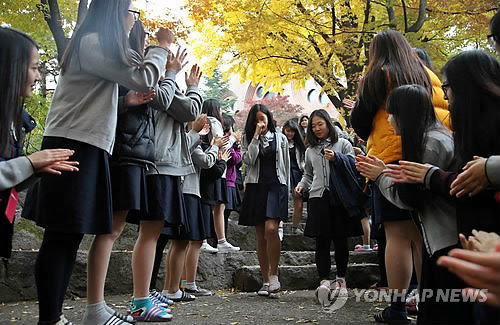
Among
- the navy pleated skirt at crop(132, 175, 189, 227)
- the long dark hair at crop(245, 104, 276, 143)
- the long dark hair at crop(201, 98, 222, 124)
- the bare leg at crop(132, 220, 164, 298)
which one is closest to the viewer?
the bare leg at crop(132, 220, 164, 298)

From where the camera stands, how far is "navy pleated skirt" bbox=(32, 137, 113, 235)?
2814 millimetres

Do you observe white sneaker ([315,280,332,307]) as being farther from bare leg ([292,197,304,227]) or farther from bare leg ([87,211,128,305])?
bare leg ([292,197,304,227])

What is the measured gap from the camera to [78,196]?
9.37 feet

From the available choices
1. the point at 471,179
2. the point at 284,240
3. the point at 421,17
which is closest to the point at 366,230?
the point at 284,240

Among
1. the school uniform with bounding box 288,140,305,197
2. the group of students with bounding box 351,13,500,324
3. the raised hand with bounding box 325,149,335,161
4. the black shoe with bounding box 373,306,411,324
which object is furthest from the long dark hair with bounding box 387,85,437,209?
the school uniform with bounding box 288,140,305,197

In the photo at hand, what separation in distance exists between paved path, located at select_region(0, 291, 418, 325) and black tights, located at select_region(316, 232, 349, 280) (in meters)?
0.28

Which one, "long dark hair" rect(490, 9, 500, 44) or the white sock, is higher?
"long dark hair" rect(490, 9, 500, 44)

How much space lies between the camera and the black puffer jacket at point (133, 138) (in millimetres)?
3486

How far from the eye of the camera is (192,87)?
423 cm

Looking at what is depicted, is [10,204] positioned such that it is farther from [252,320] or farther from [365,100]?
[365,100]

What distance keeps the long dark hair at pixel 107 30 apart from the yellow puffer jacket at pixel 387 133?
1.77 metres

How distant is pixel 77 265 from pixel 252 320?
1.95 meters

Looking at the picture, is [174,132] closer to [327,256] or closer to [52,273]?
[52,273]

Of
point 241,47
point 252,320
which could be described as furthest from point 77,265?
point 241,47
